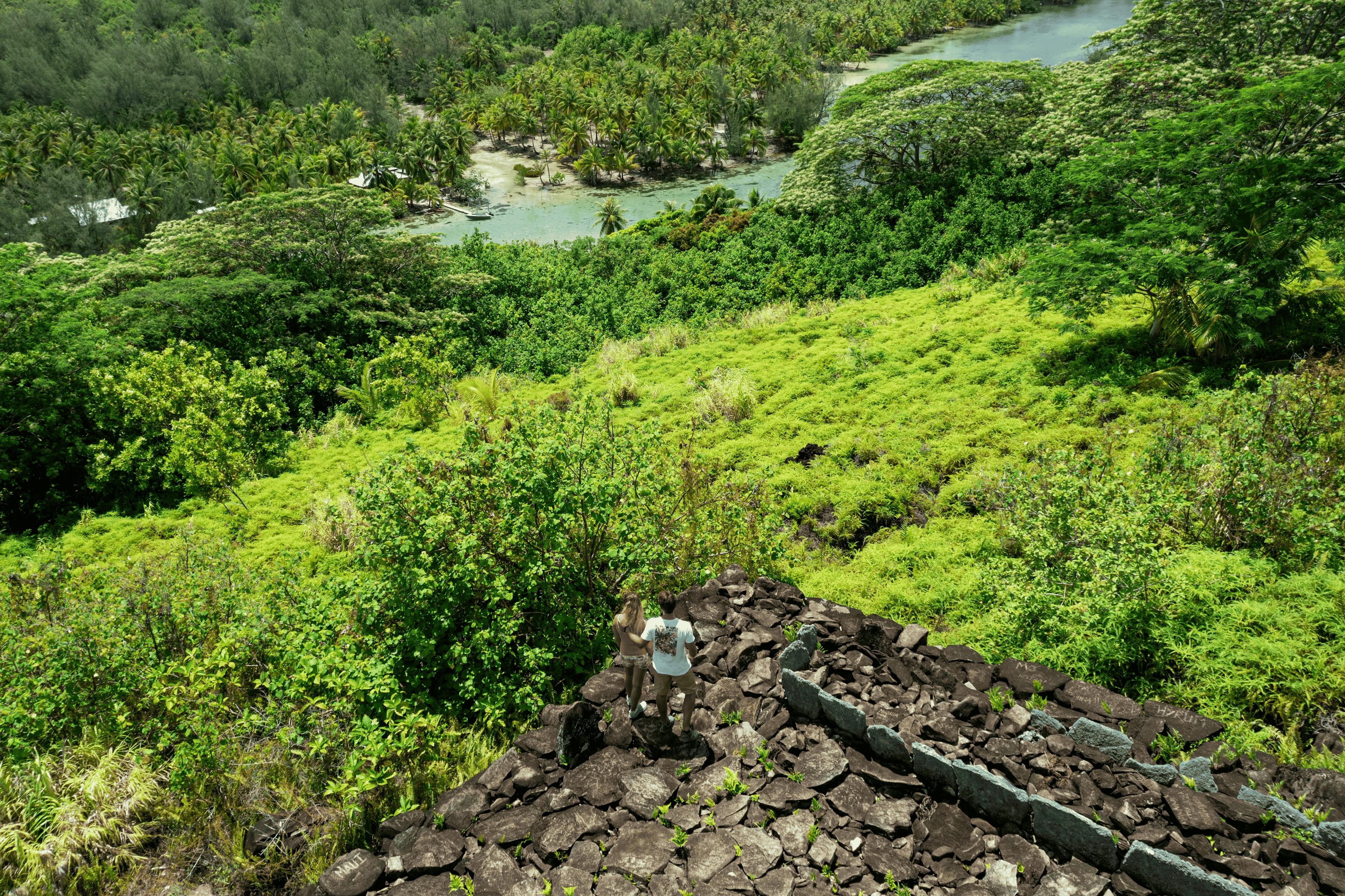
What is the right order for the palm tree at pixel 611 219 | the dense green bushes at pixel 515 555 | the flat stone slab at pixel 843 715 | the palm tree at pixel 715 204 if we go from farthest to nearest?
the palm tree at pixel 611 219 < the palm tree at pixel 715 204 < the dense green bushes at pixel 515 555 < the flat stone slab at pixel 843 715

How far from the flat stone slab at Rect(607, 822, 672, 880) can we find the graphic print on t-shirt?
1.22 meters

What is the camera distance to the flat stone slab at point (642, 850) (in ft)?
14.9

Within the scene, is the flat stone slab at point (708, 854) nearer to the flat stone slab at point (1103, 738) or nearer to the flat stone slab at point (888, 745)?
the flat stone slab at point (888, 745)

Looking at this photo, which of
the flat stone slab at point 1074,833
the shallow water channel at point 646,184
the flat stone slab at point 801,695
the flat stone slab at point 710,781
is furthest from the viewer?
the shallow water channel at point 646,184

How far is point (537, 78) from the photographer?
80188mm

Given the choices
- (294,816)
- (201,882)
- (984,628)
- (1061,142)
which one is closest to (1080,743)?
(984,628)

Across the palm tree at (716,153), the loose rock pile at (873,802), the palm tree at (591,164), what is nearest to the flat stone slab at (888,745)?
the loose rock pile at (873,802)

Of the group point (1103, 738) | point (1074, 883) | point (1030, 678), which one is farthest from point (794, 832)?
point (1030, 678)

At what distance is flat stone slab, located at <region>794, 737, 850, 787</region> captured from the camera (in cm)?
505

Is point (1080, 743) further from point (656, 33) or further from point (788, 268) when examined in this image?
point (656, 33)

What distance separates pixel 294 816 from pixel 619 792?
2627 mm

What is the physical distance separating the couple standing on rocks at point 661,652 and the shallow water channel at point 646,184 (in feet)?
130

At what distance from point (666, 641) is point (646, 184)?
6280cm

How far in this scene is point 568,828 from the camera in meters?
4.95
